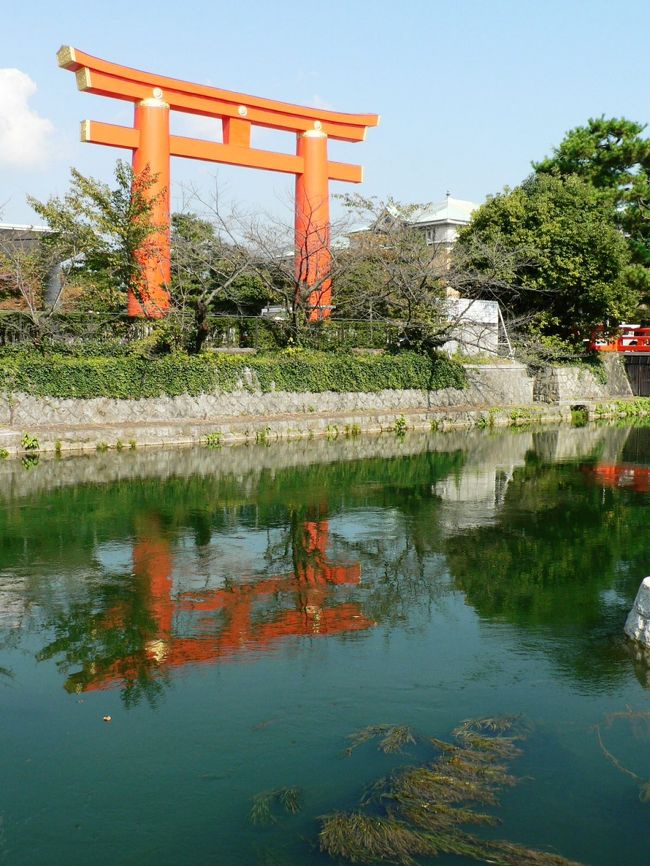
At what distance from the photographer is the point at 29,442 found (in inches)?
735

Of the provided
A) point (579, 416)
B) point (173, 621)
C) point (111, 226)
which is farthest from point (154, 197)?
point (173, 621)

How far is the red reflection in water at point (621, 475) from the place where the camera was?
15.8 meters

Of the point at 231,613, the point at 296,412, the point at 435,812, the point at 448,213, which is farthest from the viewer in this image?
the point at 448,213

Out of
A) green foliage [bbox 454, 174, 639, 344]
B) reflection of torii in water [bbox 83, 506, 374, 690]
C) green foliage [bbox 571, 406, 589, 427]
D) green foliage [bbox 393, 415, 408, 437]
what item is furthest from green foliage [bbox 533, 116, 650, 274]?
reflection of torii in water [bbox 83, 506, 374, 690]

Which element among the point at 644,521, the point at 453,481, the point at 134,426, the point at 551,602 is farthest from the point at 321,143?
the point at 551,602

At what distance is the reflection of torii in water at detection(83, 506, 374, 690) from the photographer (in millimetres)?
7355

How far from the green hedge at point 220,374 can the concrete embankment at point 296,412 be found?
0.72 feet

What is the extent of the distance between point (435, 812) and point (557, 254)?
2762cm

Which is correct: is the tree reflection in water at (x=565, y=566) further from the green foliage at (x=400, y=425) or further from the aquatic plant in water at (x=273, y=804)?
the green foliage at (x=400, y=425)

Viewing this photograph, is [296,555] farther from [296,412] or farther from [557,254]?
[557,254]

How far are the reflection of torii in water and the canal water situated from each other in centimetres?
3

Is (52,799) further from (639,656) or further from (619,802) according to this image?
(639,656)

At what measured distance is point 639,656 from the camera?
735 centimetres

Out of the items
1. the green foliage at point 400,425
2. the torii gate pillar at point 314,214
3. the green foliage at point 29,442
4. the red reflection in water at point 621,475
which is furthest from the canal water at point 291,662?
the torii gate pillar at point 314,214
